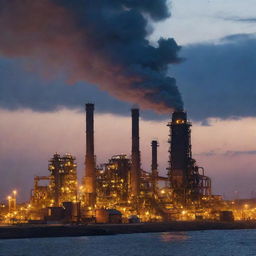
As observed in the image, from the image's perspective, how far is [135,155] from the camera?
138 metres

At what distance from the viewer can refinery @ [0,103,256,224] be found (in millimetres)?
134875

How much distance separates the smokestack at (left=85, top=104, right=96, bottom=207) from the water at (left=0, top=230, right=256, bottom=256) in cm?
1197

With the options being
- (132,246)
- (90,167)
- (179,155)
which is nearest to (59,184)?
(90,167)

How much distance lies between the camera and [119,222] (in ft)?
436

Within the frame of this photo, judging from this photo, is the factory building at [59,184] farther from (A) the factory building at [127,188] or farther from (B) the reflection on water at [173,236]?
(B) the reflection on water at [173,236]

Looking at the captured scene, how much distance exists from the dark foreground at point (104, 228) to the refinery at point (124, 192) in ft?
7.43

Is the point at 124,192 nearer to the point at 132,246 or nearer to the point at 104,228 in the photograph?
the point at 104,228

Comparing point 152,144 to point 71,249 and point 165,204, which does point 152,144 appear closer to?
point 165,204

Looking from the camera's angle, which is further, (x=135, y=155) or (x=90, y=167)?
(x=135, y=155)

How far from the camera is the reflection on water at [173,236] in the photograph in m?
115

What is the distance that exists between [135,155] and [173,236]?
19.6m

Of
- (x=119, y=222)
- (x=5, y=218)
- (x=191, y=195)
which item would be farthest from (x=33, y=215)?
(x=191, y=195)

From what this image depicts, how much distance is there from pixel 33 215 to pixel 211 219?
30.2 m

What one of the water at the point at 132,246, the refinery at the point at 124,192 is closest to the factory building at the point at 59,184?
the refinery at the point at 124,192
